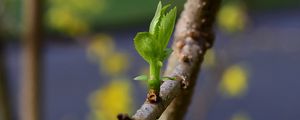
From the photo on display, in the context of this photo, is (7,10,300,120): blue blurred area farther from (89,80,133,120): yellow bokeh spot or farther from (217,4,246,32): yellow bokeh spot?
(89,80,133,120): yellow bokeh spot

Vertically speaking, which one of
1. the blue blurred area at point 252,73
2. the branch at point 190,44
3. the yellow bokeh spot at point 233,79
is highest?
the branch at point 190,44

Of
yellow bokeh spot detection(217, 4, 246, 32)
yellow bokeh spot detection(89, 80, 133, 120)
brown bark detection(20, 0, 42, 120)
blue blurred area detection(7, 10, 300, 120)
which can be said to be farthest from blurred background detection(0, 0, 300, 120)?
brown bark detection(20, 0, 42, 120)

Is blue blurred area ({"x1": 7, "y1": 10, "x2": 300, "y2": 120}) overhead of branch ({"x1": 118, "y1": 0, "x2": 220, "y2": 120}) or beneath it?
beneath

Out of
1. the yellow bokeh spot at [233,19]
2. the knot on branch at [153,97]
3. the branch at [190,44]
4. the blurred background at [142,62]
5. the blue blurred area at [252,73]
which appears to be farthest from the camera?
the blue blurred area at [252,73]

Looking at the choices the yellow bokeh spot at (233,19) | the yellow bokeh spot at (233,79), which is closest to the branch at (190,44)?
the yellow bokeh spot at (233,19)

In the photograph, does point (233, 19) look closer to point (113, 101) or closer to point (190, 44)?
point (113, 101)

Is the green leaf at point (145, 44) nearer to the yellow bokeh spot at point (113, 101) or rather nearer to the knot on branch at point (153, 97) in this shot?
the knot on branch at point (153, 97)

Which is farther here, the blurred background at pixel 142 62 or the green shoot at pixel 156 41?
the blurred background at pixel 142 62

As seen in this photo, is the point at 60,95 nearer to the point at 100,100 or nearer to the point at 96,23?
the point at 96,23
